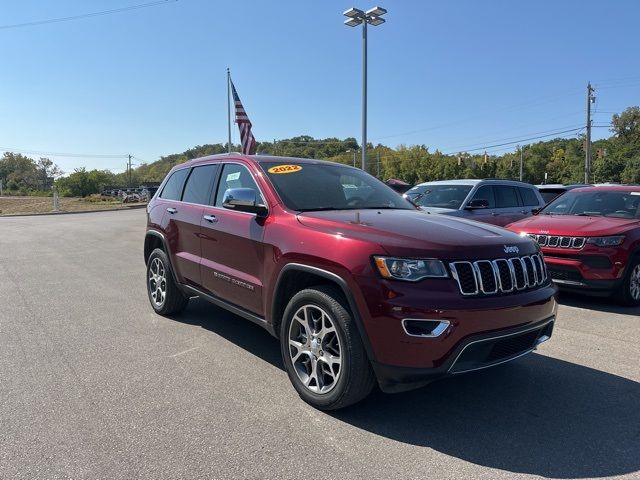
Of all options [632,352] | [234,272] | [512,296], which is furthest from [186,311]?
[632,352]

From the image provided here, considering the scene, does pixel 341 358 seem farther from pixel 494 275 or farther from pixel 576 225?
pixel 576 225

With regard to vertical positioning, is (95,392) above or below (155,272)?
below

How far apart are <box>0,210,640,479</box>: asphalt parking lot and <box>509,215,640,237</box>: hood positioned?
1.44 metres

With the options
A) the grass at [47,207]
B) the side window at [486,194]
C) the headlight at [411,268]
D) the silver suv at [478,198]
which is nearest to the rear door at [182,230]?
the headlight at [411,268]

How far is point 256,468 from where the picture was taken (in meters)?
2.82

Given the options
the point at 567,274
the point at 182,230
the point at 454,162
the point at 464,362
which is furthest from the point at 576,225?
the point at 454,162

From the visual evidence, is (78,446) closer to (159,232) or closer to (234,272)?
(234,272)

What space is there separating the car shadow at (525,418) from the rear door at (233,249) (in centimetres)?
75

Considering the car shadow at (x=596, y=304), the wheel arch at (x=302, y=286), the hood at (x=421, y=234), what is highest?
the hood at (x=421, y=234)

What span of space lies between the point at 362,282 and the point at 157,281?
377 centimetres

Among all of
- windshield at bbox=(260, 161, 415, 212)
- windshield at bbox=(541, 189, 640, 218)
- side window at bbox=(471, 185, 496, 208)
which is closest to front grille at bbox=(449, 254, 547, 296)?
windshield at bbox=(260, 161, 415, 212)

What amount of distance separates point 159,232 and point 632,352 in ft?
17.2

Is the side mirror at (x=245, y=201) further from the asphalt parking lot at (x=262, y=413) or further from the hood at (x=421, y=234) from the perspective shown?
the asphalt parking lot at (x=262, y=413)

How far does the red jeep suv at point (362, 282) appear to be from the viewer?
3068 millimetres
